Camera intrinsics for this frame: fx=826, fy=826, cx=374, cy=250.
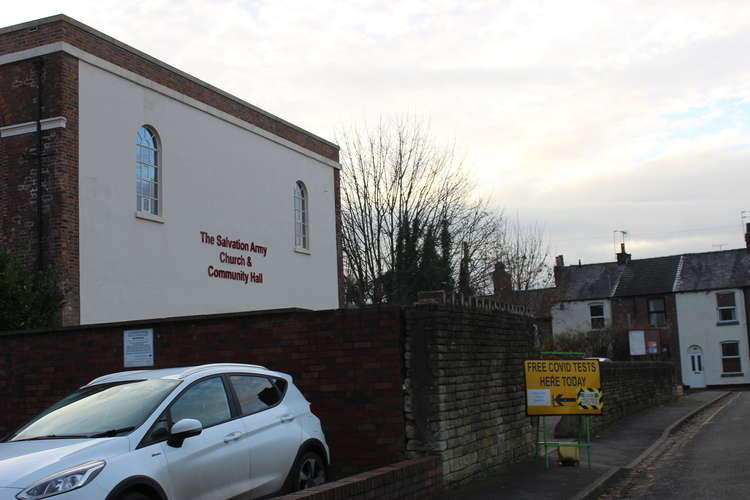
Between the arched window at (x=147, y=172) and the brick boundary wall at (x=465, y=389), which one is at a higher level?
the arched window at (x=147, y=172)

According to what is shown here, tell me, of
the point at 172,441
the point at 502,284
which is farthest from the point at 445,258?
the point at 172,441

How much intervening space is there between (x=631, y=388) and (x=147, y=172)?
14.1 m

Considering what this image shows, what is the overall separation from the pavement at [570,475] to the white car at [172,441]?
7.64 feet

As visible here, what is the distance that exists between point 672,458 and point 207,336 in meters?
8.52

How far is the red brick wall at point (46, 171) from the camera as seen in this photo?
16.8 meters

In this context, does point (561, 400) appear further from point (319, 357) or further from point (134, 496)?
point (134, 496)

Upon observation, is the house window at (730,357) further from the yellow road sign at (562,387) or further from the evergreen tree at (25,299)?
the evergreen tree at (25,299)

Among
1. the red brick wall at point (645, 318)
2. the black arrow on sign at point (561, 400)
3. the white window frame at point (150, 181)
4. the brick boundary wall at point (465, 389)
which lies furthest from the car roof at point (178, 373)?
the red brick wall at point (645, 318)

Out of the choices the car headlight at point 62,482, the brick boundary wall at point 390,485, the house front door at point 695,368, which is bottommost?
the house front door at point 695,368

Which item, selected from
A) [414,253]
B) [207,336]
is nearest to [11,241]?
[207,336]

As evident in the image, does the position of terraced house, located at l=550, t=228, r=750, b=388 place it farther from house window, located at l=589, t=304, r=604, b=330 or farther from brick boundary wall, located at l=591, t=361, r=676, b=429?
brick boundary wall, located at l=591, t=361, r=676, b=429

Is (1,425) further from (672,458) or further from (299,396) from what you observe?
(672,458)

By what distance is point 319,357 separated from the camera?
31.9 ft

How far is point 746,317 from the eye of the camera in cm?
5019
